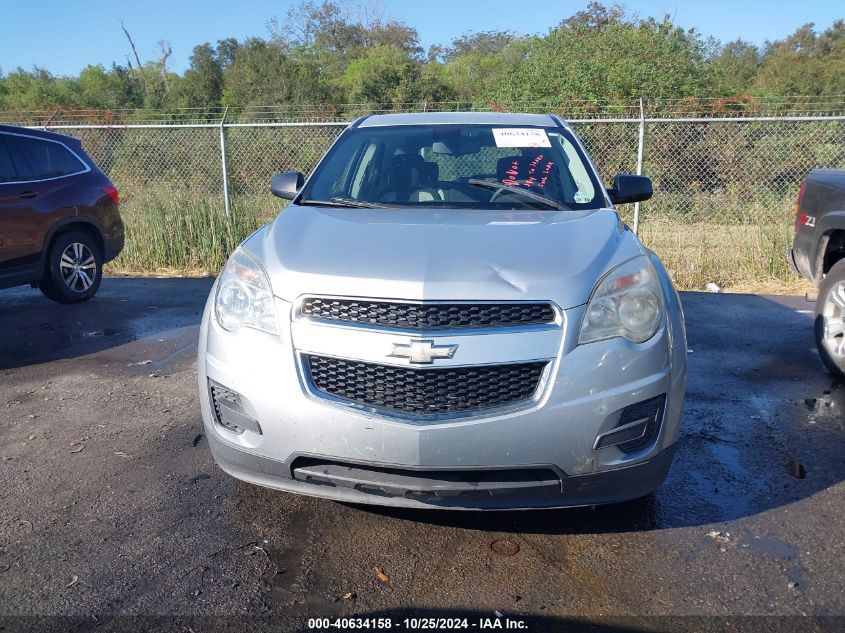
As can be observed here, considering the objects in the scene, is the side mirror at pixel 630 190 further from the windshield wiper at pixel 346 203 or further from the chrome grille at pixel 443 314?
the chrome grille at pixel 443 314

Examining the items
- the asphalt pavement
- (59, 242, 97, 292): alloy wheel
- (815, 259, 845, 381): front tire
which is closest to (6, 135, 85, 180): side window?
(59, 242, 97, 292): alloy wheel

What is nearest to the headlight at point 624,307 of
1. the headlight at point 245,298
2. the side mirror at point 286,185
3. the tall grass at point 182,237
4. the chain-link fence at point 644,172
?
the headlight at point 245,298

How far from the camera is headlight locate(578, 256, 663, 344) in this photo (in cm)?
280

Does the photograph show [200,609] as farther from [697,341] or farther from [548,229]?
[697,341]

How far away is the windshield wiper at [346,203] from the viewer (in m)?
3.91

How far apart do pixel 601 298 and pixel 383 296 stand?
0.84 meters

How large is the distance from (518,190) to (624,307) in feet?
4.40

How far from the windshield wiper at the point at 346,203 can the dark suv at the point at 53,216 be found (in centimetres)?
419

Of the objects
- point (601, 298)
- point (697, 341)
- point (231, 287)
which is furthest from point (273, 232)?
point (697, 341)

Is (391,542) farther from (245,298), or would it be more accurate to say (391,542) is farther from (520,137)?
(520,137)

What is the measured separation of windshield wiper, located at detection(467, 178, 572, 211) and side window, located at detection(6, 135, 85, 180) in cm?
509

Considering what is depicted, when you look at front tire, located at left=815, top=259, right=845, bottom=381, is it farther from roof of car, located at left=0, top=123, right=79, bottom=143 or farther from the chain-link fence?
roof of car, located at left=0, top=123, right=79, bottom=143

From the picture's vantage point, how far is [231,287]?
3.12 meters

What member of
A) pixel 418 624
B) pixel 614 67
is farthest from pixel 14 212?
pixel 614 67
